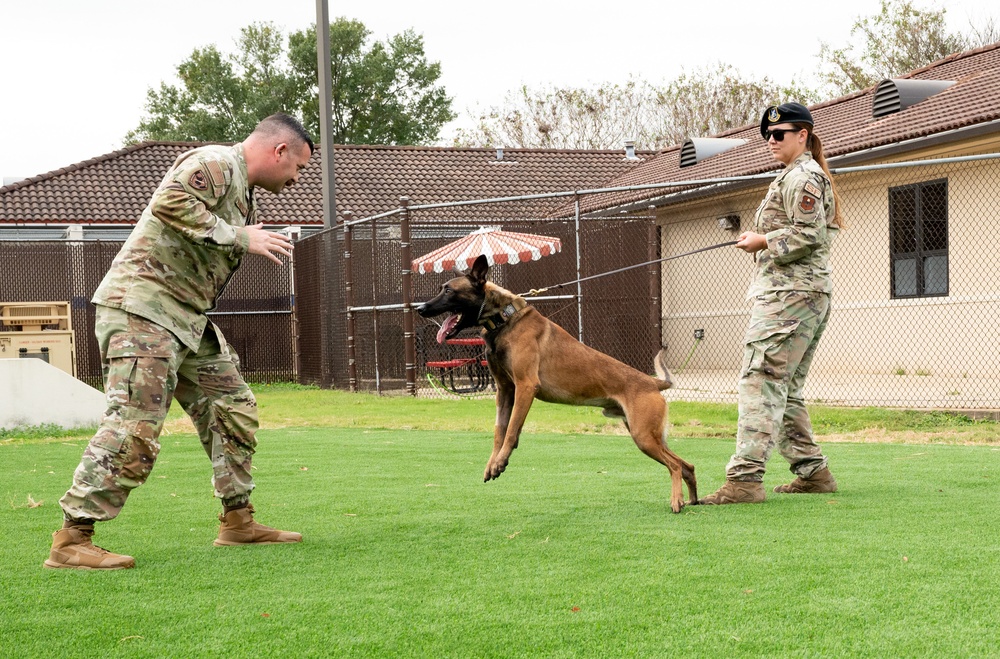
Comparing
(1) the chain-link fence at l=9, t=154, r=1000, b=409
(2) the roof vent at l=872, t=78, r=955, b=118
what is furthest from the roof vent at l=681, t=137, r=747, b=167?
(2) the roof vent at l=872, t=78, r=955, b=118

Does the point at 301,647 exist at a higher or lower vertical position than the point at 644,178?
lower

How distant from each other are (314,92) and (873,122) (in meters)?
33.6

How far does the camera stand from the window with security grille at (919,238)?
14.8 metres

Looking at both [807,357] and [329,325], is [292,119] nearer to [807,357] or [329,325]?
[807,357]

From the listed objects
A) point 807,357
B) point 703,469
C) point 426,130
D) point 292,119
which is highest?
point 426,130

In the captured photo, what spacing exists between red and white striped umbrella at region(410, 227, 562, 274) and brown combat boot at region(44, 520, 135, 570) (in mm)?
10837

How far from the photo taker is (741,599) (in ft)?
12.3

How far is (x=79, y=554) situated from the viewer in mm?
4395

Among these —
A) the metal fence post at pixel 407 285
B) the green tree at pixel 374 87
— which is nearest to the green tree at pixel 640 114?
the green tree at pixel 374 87

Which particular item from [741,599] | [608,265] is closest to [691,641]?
[741,599]

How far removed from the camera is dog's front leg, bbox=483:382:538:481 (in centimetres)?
569

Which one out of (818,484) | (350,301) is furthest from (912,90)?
(818,484)

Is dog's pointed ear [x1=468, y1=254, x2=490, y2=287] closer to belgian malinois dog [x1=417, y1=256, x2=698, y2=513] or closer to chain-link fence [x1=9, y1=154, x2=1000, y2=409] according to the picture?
belgian malinois dog [x1=417, y1=256, x2=698, y2=513]

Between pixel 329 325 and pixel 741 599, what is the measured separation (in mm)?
14248
